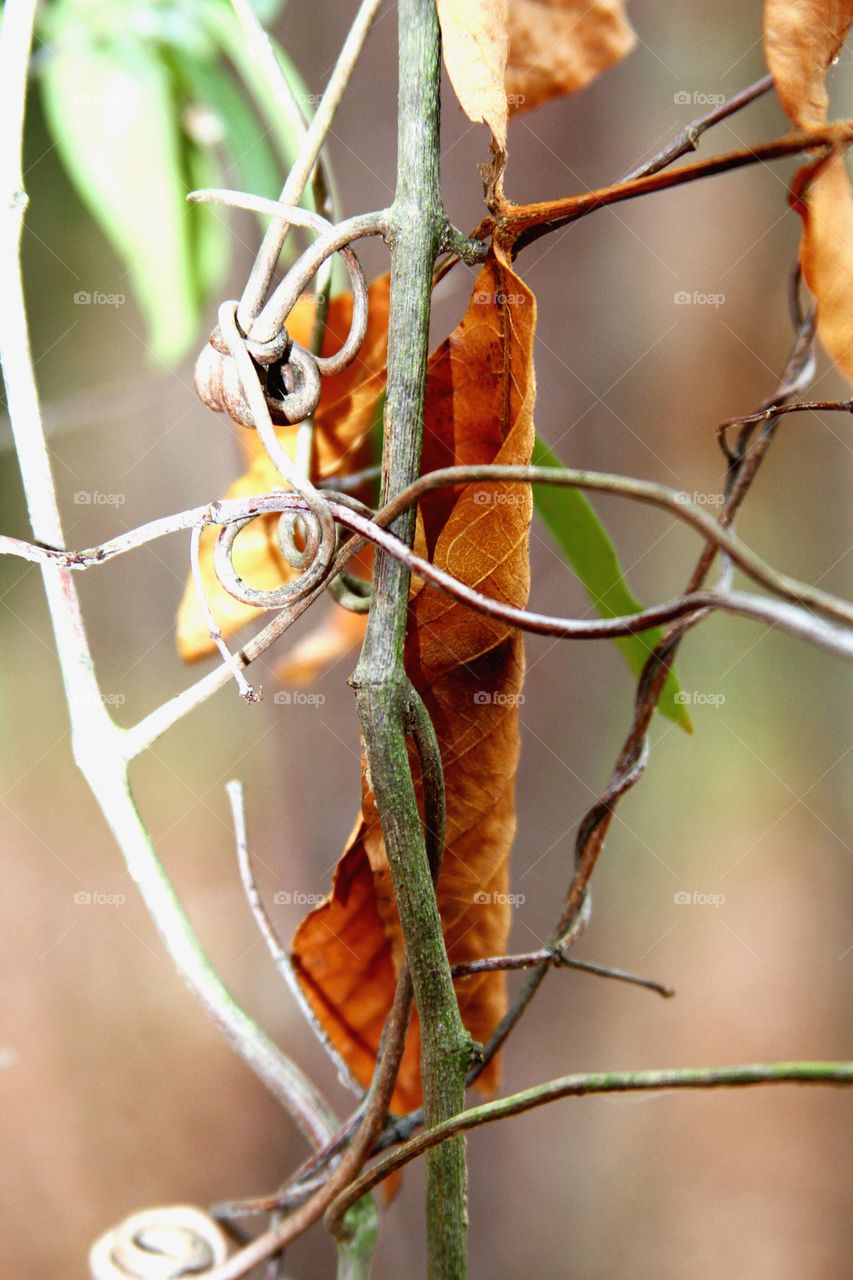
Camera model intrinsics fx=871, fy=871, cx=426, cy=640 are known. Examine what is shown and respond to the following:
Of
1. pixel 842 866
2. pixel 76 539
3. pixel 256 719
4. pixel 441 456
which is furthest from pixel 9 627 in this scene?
pixel 842 866

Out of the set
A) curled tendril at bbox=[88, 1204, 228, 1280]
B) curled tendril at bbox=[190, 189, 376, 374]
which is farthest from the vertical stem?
curled tendril at bbox=[88, 1204, 228, 1280]

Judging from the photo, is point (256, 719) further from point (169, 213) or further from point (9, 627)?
point (169, 213)
